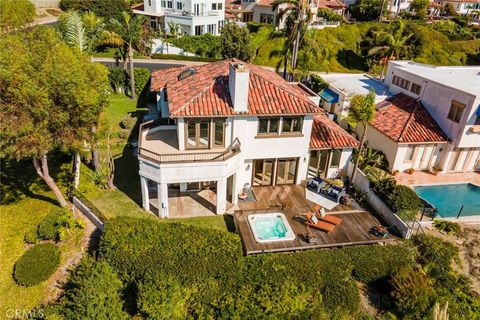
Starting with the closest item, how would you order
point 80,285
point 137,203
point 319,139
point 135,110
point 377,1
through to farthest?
point 80,285 → point 137,203 → point 319,139 → point 135,110 → point 377,1

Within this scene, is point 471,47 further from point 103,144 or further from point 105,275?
point 105,275

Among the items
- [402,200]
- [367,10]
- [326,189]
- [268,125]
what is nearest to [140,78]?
[268,125]

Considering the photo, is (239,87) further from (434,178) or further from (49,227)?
(434,178)

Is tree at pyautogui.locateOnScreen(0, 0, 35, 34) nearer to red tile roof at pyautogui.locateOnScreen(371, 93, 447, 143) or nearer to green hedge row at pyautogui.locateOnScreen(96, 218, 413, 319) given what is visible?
green hedge row at pyautogui.locateOnScreen(96, 218, 413, 319)

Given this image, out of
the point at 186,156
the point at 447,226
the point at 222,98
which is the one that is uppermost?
the point at 222,98

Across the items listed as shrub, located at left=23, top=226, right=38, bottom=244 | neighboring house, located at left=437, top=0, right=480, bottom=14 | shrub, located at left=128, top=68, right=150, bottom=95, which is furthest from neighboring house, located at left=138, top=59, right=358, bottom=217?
neighboring house, located at left=437, top=0, right=480, bottom=14

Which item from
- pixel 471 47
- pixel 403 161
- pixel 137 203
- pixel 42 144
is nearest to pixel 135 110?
pixel 137 203
